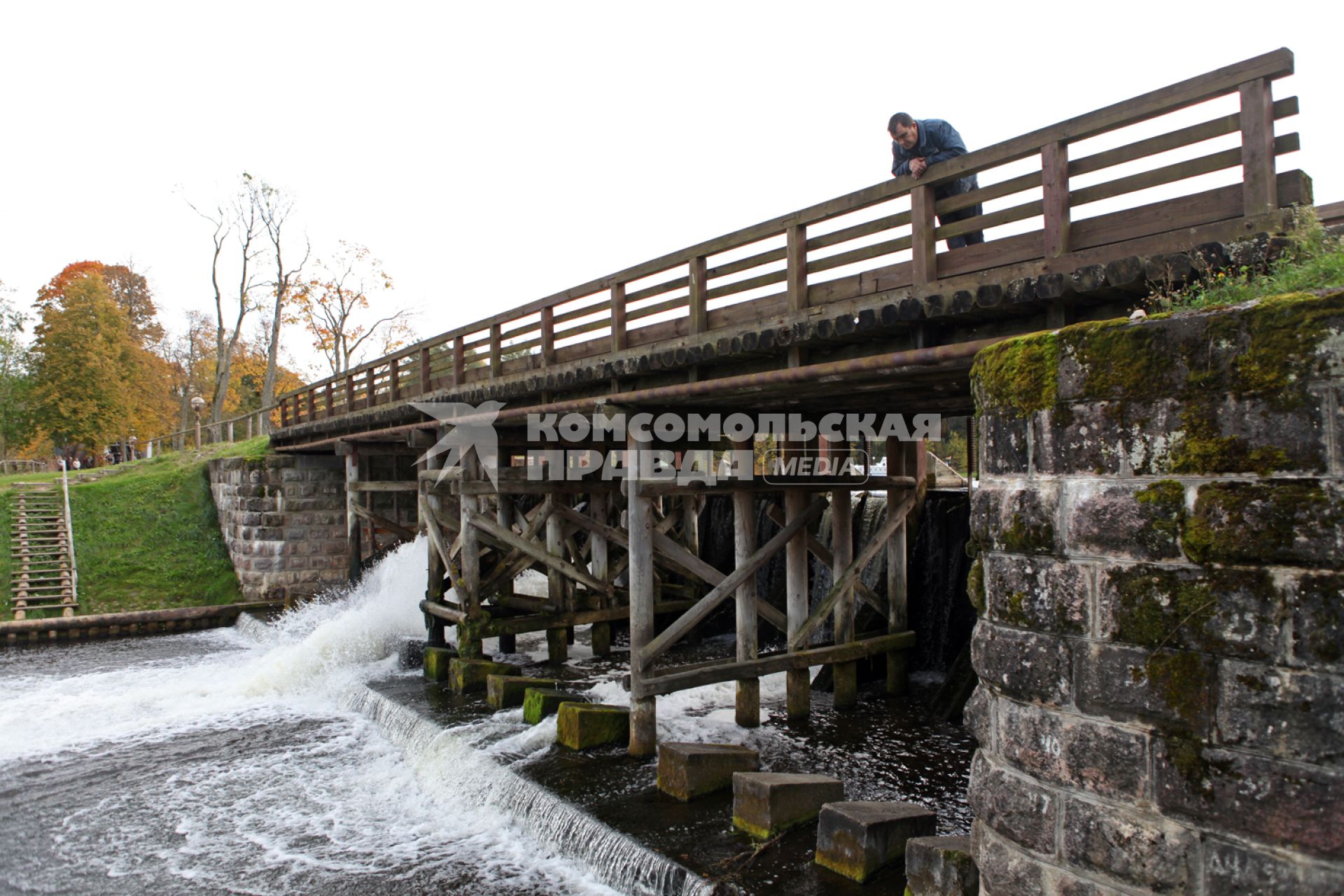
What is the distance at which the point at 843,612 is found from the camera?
28.7 ft

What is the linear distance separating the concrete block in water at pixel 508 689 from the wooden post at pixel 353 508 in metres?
6.73

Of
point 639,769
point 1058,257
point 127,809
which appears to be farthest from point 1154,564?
point 127,809

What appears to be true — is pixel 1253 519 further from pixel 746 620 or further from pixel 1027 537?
pixel 746 620

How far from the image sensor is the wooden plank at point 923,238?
200 inches

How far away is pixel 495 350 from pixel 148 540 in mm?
14570

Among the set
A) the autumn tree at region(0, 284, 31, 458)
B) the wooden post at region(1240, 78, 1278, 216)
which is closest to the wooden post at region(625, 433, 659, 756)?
the wooden post at region(1240, 78, 1278, 216)

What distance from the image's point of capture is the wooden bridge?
4.00 metres

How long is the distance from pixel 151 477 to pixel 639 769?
793 inches

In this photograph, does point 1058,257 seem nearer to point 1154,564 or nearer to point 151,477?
point 1154,564

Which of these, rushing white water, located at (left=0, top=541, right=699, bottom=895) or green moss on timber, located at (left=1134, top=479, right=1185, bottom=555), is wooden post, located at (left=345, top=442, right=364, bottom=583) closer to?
rushing white water, located at (left=0, top=541, right=699, bottom=895)

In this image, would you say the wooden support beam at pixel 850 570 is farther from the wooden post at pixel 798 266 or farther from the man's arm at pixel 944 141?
the man's arm at pixel 944 141

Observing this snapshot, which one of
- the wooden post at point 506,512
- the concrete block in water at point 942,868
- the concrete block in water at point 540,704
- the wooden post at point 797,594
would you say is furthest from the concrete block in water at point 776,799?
the wooden post at point 506,512

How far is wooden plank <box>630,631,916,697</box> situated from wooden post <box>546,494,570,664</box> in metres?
3.63

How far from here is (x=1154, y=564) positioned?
276 cm
